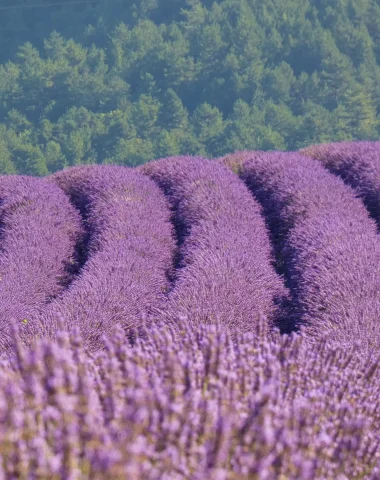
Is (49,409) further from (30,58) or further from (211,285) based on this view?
(30,58)

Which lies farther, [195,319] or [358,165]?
[358,165]

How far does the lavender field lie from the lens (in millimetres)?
1719

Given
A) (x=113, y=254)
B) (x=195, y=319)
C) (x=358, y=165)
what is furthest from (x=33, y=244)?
(x=358, y=165)

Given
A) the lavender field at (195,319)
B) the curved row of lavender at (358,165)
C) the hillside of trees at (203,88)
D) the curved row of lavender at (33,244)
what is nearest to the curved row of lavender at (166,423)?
the lavender field at (195,319)

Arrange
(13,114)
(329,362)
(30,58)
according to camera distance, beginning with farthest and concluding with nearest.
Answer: (30,58) → (13,114) → (329,362)

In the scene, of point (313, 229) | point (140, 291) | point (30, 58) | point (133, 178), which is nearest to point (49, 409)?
point (140, 291)

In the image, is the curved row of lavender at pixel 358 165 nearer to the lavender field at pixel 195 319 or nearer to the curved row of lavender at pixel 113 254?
the lavender field at pixel 195 319

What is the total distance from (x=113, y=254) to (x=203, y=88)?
45.5 metres

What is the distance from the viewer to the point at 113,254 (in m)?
6.60

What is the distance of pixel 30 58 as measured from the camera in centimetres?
4862

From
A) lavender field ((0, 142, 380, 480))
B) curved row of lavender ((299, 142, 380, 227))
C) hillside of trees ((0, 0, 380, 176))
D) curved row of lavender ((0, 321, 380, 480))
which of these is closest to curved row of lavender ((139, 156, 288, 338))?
lavender field ((0, 142, 380, 480))

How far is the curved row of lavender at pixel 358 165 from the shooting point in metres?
7.54

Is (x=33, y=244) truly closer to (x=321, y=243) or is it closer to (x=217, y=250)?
(x=217, y=250)

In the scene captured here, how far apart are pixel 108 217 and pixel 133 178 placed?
109 centimetres
